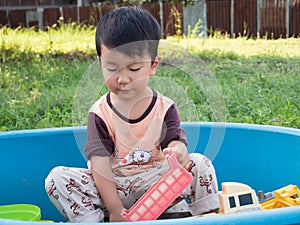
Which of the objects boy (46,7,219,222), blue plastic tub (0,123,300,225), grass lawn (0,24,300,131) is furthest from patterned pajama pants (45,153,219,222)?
blue plastic tub (0,123,300,225)

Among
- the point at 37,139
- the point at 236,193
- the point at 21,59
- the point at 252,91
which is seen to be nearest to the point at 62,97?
the point at 252,91

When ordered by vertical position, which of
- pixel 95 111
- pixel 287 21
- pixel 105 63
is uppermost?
pixel 105 63

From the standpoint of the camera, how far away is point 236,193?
4.00ft

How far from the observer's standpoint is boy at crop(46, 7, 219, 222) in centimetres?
126

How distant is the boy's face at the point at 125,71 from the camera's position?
3.89 feet

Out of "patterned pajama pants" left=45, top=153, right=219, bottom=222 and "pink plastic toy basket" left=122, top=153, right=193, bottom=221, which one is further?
"patterned pajama pants" left=45, top=153, right=219, bottom=222

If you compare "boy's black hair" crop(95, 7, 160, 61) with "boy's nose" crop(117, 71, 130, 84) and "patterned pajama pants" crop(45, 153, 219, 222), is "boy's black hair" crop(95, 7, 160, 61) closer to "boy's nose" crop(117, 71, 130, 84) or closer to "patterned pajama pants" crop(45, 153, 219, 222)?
"boy's nose" crop(117, 71, 130, 84)

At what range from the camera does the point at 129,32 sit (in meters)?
1.22

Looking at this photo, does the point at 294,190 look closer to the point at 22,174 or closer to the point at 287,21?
the point at 22,174

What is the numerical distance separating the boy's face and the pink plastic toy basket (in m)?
0.20

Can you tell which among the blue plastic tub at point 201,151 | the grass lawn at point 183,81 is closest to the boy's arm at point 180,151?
the grass lawn at point 183,81

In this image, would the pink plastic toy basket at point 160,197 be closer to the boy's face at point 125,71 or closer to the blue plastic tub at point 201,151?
the boy's face at point 125,71

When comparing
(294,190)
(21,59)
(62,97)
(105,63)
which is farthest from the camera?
(21,59)

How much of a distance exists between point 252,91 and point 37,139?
57.9 inches
